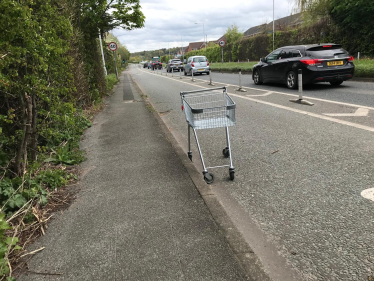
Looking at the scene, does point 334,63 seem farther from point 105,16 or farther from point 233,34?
point 233,34

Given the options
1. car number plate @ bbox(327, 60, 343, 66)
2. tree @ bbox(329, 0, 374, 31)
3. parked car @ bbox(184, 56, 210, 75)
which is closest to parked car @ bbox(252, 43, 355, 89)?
car number plate @ bbox(327, 60, 343, 66)

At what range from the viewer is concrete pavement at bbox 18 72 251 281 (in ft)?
7.91

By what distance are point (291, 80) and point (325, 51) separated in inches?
64.5

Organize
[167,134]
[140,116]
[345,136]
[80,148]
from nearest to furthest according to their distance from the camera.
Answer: [345,136]
[80,148]
[167,134]
[140,116]

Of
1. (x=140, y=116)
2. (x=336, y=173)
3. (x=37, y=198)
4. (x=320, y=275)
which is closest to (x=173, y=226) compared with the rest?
(x=320, y=275)

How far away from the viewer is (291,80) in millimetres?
12344

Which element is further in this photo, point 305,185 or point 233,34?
point 233,34

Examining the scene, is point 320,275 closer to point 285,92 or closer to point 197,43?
point 285,92

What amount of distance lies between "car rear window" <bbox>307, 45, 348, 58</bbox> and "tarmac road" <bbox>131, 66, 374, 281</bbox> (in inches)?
156

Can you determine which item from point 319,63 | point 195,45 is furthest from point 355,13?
point 195,45

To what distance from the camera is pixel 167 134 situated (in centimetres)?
676

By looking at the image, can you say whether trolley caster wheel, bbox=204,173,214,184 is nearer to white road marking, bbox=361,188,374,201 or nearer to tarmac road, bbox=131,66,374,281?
tarmac road, bbox=131,66,374,281

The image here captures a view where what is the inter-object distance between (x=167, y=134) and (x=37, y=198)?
11.4 ft

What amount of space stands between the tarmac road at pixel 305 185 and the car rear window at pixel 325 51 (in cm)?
396
